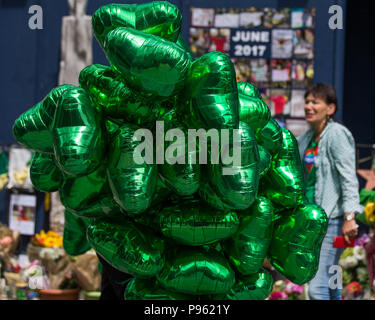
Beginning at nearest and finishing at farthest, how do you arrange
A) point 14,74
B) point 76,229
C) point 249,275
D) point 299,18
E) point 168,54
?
point 168,54 → point 249,275 → point 76,229 → point 299,18 → point 14,74

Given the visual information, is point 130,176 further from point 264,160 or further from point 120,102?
point 264,160

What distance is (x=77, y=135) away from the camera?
105 cm

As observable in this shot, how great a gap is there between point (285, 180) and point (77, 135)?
0.46 metres

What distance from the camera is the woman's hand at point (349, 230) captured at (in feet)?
8.96

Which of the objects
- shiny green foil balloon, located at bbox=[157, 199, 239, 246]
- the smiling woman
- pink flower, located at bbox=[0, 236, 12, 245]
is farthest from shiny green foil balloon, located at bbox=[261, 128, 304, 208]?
pink flower, located at bbox=[0, 236, 12, 245]

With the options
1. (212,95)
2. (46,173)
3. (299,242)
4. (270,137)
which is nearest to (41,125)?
(46,173)

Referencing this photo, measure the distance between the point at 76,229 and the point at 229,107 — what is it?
1.85 feet

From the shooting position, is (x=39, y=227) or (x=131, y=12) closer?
(x=131, y=12)

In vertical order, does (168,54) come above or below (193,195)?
above

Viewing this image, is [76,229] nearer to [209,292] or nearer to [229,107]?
[209,292]

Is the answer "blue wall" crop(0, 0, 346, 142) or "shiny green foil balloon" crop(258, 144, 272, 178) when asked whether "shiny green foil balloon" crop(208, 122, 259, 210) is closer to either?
"shiny green foil balloon" crop(258, 144, 272, 178)

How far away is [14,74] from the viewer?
4.29m

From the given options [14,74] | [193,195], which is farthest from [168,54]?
[14,74]
